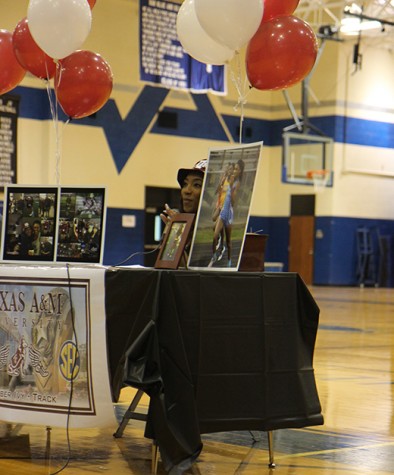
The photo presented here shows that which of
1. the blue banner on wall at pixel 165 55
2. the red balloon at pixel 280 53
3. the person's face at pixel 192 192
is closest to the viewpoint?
the person's face at pixel 192 192

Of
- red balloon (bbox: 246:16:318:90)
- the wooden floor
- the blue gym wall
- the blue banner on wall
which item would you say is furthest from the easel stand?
the blue gym wall

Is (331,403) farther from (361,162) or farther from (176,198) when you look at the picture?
(361,162)

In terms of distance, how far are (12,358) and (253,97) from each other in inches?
859

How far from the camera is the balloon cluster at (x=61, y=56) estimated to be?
225 inches

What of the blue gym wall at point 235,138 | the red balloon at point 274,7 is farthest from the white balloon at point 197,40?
the blue gym wall at point 235,138

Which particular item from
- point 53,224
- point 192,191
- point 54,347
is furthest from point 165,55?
point 54,347

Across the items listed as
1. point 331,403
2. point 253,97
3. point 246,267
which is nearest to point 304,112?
point 253,97

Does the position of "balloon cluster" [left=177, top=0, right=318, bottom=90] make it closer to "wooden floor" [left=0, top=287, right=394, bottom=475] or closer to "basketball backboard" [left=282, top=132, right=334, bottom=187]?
"wooden floor" [left=0, top=287, right=394, bottom=475]

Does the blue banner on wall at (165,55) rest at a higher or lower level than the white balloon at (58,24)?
higher

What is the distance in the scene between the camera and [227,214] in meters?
4.32

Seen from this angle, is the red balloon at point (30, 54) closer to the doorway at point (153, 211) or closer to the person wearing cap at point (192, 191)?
the person wearing cap at point (192, 191)

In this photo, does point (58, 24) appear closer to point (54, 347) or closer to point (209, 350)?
point (54, 347)

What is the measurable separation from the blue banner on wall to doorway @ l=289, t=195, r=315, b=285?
20.9 ft

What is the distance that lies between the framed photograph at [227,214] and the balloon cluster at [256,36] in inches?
43.8
